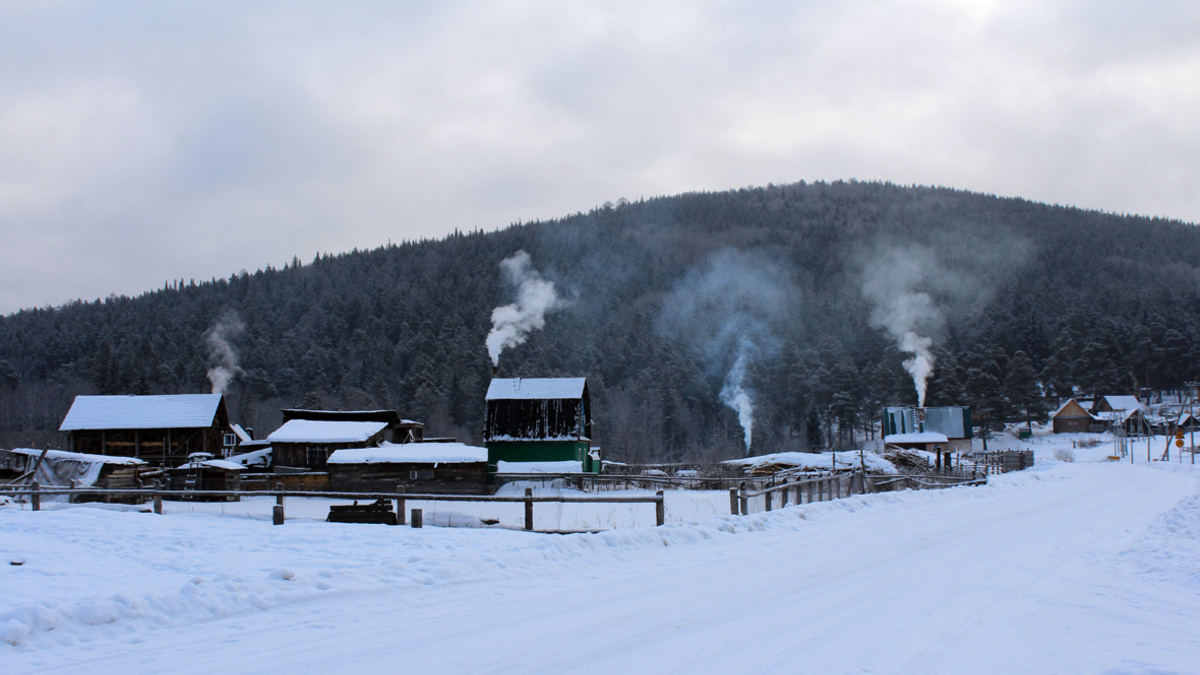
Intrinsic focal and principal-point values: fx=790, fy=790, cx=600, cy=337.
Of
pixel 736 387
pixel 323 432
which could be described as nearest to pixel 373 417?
pixel 323 432

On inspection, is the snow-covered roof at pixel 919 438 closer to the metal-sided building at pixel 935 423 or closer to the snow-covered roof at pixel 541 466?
the metal-sided building at pixel 935 423

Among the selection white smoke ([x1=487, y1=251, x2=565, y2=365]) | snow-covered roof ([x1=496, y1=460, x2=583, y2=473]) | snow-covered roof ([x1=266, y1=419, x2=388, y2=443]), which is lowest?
snow-covered roof ([x1=496, y1=460, x2=583, y2=473])

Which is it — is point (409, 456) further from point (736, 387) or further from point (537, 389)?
point (736, 387)

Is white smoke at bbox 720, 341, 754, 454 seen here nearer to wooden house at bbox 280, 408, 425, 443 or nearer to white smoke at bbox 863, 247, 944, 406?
white smoke at bbox 863, 247, 944, 406

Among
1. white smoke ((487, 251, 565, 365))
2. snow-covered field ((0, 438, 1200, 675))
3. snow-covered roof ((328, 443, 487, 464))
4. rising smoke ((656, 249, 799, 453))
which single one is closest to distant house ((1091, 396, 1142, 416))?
rising smoke ((656, 249, 799, 453))

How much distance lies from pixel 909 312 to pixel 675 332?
1525 inches

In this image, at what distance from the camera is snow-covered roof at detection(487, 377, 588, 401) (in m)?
48.8

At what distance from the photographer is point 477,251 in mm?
158875

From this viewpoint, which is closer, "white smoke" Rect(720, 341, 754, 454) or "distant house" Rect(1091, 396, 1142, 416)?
"distant house" Rect(1091, 396, 1142, 416)

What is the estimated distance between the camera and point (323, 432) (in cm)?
4522

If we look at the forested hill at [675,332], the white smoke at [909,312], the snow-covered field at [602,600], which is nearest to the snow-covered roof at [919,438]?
the white smoke at [909,312]

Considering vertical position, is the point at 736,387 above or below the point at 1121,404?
above

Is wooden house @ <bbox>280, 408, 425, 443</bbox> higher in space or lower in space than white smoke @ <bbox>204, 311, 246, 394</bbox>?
lower

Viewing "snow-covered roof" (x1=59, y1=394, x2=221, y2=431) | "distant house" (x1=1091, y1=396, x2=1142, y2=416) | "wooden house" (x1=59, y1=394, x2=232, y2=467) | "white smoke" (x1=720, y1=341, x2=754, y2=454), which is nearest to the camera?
"snow-covered roof" (x1=59, y1=394, x2=221, y2=431)
